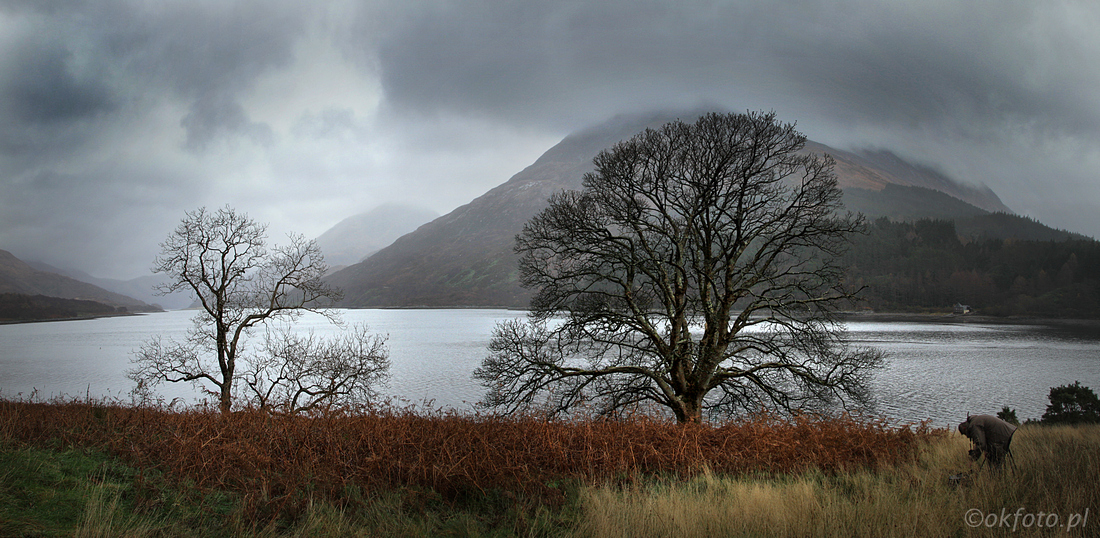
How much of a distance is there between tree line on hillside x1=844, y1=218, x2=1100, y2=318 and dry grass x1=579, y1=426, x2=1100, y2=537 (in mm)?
141202

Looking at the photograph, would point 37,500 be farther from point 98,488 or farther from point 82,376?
point 82,376

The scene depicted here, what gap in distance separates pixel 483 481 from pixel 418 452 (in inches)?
42.7

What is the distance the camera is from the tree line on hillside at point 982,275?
4961 inches

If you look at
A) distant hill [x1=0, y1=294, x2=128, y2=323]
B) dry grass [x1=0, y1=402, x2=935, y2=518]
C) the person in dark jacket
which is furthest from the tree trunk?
distant hill [x1=0, y1=294, x2=128, y2=323]

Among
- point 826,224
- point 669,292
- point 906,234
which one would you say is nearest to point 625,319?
point 669,292

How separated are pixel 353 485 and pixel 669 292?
38.4 ft

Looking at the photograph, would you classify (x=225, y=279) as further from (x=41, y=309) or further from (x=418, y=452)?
(x=41, y=309)

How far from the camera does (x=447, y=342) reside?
7000 centimetres

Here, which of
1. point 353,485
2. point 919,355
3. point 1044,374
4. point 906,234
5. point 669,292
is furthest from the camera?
point 906,234

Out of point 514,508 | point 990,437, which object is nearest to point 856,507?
point 990,437

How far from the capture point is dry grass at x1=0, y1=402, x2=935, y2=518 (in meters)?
6.17

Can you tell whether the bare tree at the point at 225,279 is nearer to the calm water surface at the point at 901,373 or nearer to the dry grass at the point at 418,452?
the calm water surface at the point at 901,373

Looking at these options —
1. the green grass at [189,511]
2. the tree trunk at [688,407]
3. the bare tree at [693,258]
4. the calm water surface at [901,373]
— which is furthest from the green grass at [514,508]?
the calm water surface at [901,373]

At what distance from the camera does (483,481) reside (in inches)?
248
